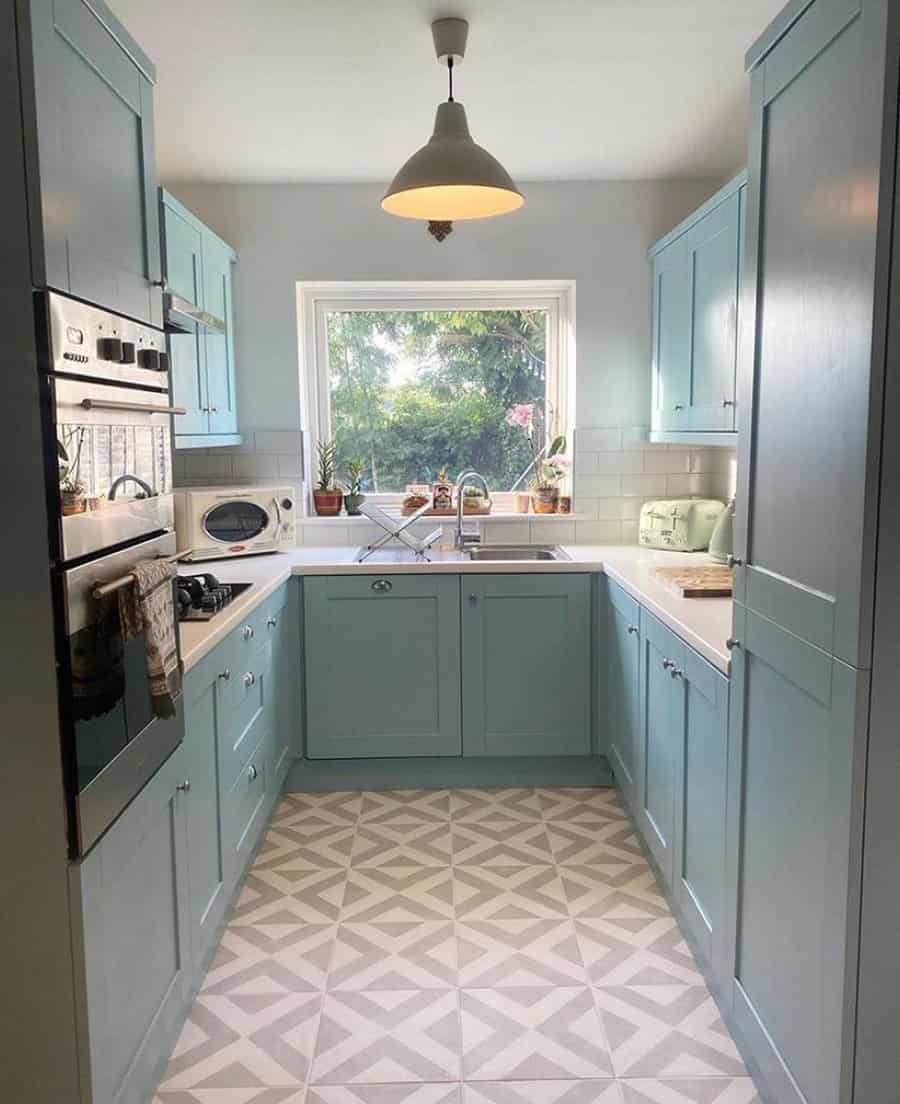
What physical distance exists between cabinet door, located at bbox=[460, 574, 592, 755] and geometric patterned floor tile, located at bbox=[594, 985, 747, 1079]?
1.31m

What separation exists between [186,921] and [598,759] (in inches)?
75.5

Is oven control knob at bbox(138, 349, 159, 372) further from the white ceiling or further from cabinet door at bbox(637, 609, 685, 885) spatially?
cabinet door at bbox(637, 609, 685, 885)

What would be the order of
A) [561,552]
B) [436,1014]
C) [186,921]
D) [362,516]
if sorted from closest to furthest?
[186,921]
[436,1014]
[561,552]
[362,516]

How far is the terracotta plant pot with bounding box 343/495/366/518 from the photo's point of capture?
412 cm

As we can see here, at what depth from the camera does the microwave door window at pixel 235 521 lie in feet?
11.9

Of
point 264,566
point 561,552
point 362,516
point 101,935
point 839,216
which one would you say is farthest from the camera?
point 362,516

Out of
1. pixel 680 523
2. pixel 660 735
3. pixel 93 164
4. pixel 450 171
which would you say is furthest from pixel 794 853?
pixel 680 523

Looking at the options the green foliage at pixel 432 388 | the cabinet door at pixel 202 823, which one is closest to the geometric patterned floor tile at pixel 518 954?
the cabinet door at pixel 202 823

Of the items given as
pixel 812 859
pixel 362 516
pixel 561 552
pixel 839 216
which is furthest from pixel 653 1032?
pixel 362 516

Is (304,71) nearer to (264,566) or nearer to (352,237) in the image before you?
(352,237)

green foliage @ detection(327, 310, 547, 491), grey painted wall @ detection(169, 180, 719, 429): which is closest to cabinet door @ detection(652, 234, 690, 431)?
grey painted wall @ detection(169, 180, 719, 429)

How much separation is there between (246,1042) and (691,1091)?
971 millimetres

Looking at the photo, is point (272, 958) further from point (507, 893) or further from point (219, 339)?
point (219, 339)

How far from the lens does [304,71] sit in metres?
2.67
